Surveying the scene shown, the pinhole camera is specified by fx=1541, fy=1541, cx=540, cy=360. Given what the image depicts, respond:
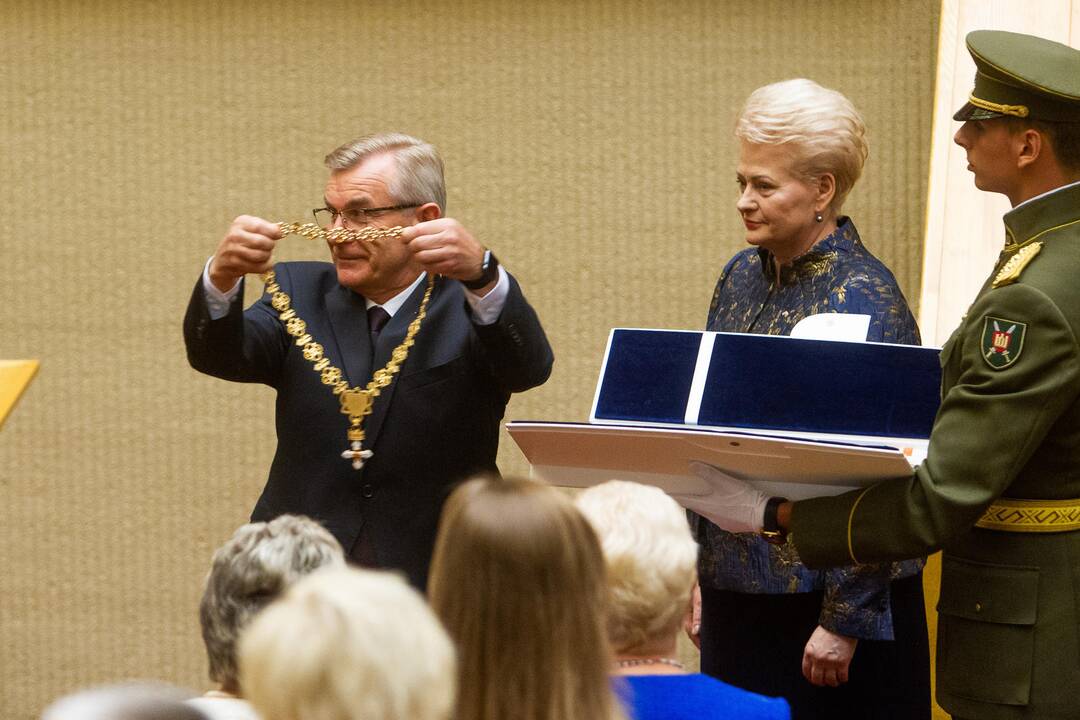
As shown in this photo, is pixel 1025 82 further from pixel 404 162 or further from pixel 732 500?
pixel 404 162

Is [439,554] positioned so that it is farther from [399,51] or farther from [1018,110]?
[399,51]

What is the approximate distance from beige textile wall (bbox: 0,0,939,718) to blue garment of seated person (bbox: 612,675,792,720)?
2.49m

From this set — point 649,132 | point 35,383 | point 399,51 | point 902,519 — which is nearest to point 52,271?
point 35,383

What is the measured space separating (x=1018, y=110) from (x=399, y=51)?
2265 mm

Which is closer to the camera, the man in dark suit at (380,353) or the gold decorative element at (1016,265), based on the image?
the gold decorative element at (1016,265)

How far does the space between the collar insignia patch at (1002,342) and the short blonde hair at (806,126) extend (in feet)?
2.03

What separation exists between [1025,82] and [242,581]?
1.38 meters

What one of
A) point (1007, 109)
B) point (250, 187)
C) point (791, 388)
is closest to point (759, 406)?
point (791, 388)

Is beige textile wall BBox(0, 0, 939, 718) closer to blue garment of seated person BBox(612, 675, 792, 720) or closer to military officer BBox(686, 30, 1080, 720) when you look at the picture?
military officer BBox(686, 30, 1080, 720)

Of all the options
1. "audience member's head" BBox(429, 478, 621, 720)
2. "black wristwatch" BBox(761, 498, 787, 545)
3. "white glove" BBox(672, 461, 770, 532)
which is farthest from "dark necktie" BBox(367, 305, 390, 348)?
"audience member's head" BBox(429, 478, 621, 720)

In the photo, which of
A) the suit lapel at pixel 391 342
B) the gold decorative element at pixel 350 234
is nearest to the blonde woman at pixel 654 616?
the suit lapel at pixel 391 342

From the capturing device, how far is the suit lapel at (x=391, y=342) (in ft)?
8.82

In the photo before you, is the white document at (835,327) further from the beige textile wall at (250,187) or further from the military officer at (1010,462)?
the beige textile wall at (250,187)

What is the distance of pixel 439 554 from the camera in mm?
1592
